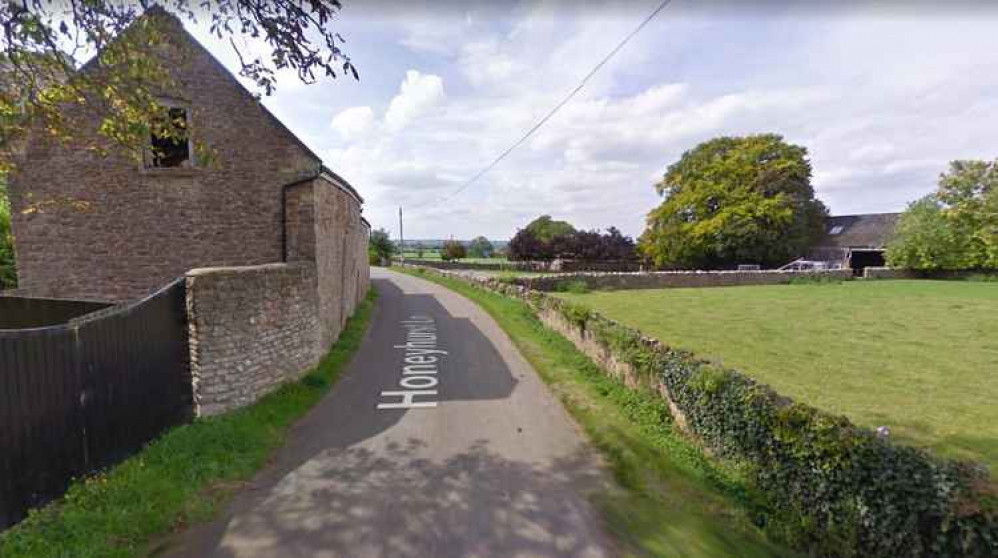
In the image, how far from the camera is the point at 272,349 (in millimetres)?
6539

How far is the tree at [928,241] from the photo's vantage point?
29.8 metres

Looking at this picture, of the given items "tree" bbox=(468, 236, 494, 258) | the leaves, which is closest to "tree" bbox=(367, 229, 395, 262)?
the leaves

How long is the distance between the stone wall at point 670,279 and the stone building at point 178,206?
15905 millimetres

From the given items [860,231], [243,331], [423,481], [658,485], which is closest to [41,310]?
[243,331]

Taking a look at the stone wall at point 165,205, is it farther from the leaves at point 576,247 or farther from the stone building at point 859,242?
the stone building at point 859,242

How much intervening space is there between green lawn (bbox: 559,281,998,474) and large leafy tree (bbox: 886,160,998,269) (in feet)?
42.5

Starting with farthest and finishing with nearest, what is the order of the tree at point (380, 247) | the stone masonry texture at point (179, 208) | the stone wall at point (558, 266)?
the tree at point (380, 247)
the stone wall at point (558, 266)
the stone masonry texture at point (179, 208)

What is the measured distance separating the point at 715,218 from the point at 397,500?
3773 cm

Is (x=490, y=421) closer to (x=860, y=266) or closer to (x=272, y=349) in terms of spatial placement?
(x=272, y=349)

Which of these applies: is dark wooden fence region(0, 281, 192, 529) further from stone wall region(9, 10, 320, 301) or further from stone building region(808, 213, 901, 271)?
stone building region(808, 213, 901, 271)

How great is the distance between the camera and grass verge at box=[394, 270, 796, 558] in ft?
11.6

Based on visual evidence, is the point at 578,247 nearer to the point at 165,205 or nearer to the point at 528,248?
the point at 528,248

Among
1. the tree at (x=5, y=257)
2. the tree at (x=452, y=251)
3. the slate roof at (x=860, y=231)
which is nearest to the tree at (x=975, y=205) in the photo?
the slate roof at (x=860, y=231)

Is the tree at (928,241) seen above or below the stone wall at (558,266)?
above
